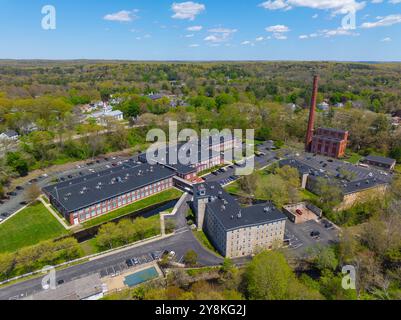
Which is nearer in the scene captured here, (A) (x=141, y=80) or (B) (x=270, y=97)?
(B) (x=270, y=97)

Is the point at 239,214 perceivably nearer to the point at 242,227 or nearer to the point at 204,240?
the point at 242,227

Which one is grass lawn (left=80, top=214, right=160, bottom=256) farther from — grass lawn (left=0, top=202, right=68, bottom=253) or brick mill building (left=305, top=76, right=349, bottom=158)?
brick mill building (left=305, top=76, right=349, bottom=158)

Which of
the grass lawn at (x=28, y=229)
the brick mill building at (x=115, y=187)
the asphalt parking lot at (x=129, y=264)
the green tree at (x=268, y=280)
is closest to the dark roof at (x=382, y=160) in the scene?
the brick mill building at (x=115, y=187)

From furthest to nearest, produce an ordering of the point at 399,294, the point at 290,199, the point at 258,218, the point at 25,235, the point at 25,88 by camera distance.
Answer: the point at 25,88 < the point at 290,199 < the point at 25,235 < the point at 258,218 < the point at 399,294

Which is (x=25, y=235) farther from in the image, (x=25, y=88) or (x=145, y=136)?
(x=25, y=88)

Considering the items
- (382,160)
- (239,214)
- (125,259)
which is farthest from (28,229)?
(382,160)
